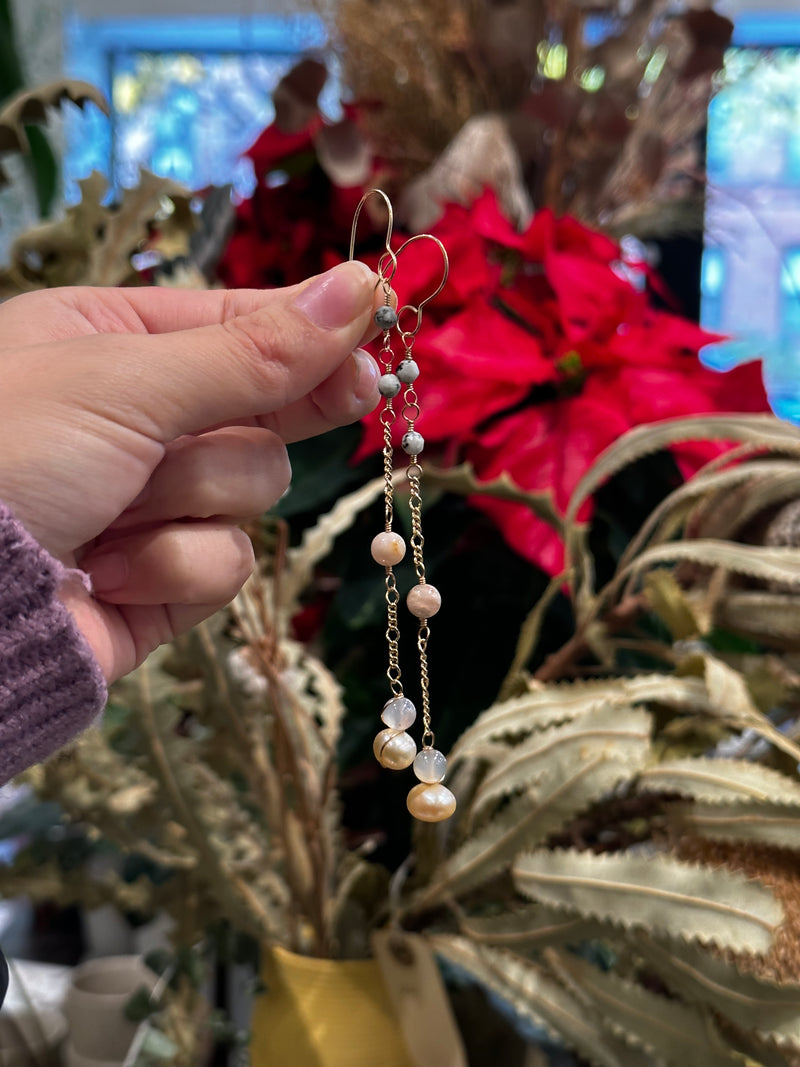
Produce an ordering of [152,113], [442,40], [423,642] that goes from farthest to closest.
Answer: [152,113], [442,40], [423,642]

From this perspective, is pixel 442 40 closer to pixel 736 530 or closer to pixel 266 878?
pixel 736 530

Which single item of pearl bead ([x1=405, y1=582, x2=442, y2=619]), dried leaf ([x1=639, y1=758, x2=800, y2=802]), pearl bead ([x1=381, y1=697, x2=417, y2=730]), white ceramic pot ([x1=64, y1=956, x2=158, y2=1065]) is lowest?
white ceramic pot ([x1=64, y1=956, x2=158, y2=1065])

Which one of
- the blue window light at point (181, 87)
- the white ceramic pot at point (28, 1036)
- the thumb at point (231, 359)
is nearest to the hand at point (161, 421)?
the thumb at point (231, 359)

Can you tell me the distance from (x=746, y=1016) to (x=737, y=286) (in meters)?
1.69

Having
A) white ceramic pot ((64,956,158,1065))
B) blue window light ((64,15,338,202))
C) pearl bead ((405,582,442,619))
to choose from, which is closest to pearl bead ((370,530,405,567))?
pearl bead ((405,582,442,619))

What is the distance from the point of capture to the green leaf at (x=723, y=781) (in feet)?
1.22

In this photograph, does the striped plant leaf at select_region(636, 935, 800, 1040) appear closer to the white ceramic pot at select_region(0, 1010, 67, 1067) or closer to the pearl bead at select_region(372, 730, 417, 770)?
the pearl bead at select_region(372, 730, 417, 770)

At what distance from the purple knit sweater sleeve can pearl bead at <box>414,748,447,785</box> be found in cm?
11

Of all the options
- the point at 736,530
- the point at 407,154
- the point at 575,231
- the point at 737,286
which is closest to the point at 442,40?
the point at 407,154

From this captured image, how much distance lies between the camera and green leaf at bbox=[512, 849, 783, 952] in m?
0.34

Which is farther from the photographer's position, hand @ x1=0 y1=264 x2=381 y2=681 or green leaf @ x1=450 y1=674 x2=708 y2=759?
green leaf @ x1=450 y1=674 x2=708 y2=759

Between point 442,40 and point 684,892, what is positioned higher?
point 442,40

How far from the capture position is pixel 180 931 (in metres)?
0.48

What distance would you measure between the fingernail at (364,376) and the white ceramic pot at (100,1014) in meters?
0.39
